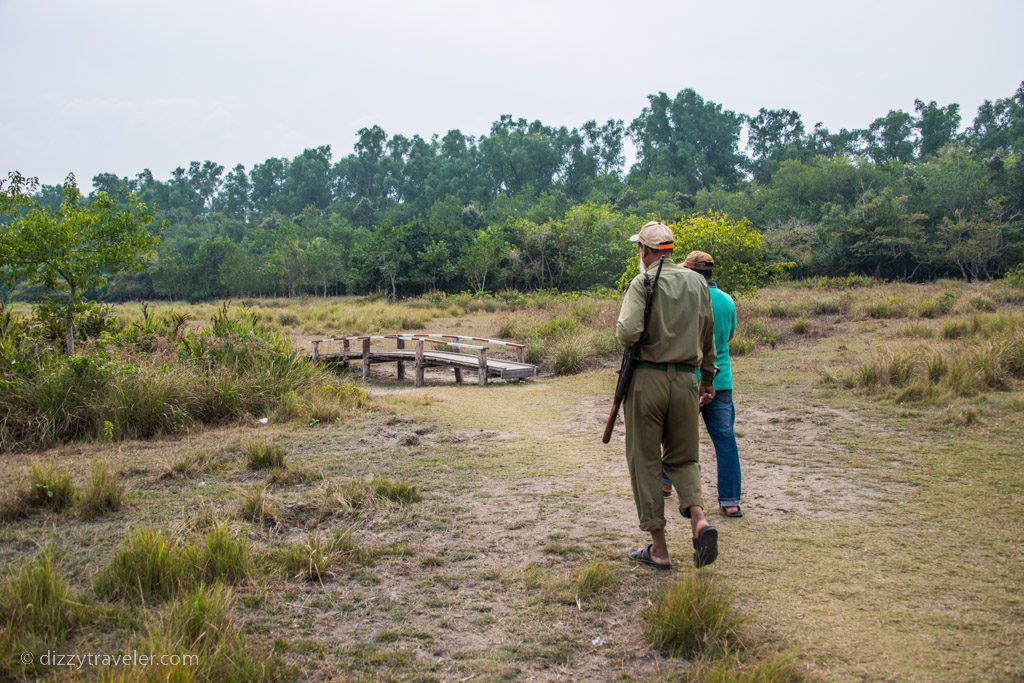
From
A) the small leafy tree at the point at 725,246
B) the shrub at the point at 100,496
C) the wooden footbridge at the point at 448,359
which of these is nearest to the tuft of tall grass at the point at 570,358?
the wooden footbridge at the point at 448,359

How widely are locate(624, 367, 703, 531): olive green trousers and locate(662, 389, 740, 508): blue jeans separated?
97 cm

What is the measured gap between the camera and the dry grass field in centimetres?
315

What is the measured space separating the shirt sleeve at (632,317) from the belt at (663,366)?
0.17 meters

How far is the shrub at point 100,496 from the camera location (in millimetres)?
5012

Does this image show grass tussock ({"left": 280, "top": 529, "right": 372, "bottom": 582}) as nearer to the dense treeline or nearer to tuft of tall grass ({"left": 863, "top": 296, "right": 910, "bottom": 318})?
the dense treeline

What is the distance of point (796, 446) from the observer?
7055 millimetres

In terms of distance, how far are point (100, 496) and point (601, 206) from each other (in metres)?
47.7

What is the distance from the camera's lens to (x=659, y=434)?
13.3 ft

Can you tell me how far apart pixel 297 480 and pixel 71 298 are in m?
5.72

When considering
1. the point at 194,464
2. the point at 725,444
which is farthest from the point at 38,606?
the point at 725,444

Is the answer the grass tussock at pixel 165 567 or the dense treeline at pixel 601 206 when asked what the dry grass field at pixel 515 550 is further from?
the dense treeline at pixel 601 206

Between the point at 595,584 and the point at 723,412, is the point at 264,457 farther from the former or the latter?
the point at 723,412

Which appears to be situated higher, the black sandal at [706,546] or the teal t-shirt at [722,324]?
the teal t-shirt at [722,324]

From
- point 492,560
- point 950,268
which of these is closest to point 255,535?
point 492,560
